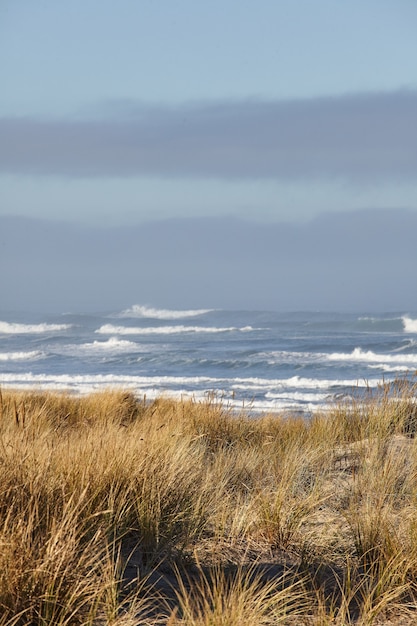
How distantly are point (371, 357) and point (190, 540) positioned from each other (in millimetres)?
24202

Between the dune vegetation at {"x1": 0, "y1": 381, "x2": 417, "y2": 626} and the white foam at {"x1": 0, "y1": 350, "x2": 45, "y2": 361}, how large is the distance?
2288cm

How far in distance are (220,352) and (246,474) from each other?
24.4 m

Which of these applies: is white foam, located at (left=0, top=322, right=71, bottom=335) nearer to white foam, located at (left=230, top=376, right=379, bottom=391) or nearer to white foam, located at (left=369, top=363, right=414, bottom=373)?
white foam, located at (left=369, top=363, right=414, bottom=373)

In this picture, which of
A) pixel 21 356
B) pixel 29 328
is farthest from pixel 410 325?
pixel 29 328

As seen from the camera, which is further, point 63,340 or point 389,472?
point 63,340

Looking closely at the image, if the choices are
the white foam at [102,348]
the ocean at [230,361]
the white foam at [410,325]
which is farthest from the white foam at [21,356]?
the white foam at [410,325]

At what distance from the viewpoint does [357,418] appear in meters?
7.48

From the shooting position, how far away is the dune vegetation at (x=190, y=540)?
2.72 meters

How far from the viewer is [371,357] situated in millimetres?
27203

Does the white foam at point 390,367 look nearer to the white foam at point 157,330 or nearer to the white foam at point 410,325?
the white foam at point 410,325

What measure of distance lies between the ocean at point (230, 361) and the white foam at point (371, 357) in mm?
39

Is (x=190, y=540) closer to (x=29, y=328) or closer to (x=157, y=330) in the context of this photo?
(x=157, y=330)

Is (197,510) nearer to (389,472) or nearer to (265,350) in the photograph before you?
(389,472)

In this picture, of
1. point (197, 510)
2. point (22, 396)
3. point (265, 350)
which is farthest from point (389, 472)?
point (265, 350)
